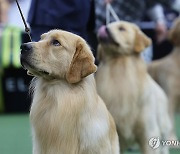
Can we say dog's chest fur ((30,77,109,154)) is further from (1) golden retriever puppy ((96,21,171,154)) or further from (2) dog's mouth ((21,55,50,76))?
(1) golden retriever puppy ((96,21,171,154))

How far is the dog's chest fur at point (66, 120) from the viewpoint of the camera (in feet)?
13.7

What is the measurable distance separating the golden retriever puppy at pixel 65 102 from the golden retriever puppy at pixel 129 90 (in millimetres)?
1557

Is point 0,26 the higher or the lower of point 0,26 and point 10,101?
the higher

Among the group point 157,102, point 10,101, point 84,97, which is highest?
point 84,97

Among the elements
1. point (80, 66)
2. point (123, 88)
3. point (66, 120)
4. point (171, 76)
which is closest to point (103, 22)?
point (171, 76)

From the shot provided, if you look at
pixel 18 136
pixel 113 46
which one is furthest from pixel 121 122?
pixel 18 136

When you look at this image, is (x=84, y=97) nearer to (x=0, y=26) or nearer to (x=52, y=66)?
(x=52, y=66)

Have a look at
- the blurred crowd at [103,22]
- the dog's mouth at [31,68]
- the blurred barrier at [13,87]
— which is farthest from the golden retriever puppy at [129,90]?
the blurred barrier at [13,87]

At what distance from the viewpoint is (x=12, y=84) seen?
36.2 feet

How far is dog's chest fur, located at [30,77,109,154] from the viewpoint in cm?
418

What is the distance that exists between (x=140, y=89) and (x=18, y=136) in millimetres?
2507

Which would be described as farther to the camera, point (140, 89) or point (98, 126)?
point (140, 89)

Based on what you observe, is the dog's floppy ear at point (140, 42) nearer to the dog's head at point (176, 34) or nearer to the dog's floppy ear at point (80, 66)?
the dog's head at point (176, 34)

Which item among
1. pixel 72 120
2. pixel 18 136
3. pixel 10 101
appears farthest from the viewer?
pixel 10 101
